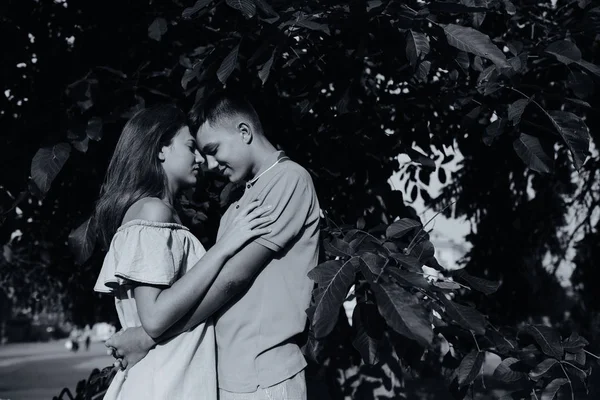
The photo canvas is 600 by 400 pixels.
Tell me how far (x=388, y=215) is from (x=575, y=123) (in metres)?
1.32

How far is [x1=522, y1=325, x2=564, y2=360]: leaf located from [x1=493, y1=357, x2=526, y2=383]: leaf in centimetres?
10

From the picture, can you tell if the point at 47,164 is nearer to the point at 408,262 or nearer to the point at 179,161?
the point at 179,161

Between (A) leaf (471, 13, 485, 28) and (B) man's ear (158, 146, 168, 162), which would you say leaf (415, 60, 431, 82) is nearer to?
(A) leaf (471, 13, 485, 28)

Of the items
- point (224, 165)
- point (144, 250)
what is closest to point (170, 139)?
point (224, 165)

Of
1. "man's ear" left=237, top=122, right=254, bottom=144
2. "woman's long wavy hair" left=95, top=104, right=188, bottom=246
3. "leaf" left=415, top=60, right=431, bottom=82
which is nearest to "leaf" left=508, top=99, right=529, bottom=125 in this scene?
"leaf" left=415, top=60, right=431, bottom=82

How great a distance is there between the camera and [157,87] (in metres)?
3.17

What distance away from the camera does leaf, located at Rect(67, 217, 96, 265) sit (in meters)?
2.53

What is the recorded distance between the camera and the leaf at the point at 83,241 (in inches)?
99.7

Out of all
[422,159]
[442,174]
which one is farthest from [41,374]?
[422,159]

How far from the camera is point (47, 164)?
7.55ft

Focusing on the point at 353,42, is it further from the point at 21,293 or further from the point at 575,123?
the point at 21,293

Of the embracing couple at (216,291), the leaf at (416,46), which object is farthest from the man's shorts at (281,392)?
the leaf at (416,46)

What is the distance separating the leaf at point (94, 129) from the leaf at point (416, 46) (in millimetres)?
1286

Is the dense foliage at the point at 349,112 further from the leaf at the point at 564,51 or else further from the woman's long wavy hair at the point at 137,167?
the woman's long wavy hair at the point at 137,167
